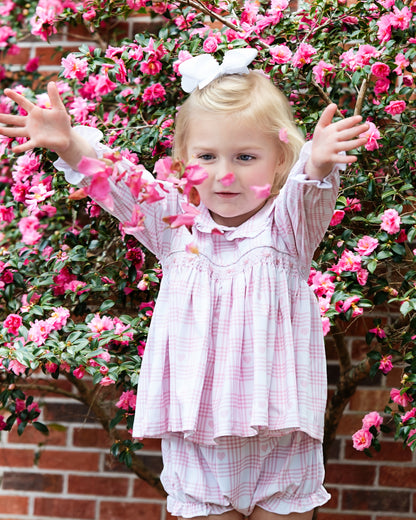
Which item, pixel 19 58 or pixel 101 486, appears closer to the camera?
pixel 101 486

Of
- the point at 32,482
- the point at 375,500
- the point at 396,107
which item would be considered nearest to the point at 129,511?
the point at 32,482

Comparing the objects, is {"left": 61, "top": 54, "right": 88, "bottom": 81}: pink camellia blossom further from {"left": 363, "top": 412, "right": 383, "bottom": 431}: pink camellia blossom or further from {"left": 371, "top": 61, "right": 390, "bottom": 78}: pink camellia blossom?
{"left": 363, "top": 412, "right": 383, "bottom": 431}: pink camellia blossom

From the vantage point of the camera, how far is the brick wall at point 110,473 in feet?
7.57

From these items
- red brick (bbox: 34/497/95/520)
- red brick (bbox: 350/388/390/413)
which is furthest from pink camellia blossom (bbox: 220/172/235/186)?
red brick (bbox: 34/497/95/520)

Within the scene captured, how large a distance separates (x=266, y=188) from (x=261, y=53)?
74cm

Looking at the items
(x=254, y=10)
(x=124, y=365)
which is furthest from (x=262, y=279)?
(x=254, y=10)

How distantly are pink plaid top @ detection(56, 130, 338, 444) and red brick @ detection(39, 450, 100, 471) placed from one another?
105 centimetres

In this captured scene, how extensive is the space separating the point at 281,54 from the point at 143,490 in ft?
4.55

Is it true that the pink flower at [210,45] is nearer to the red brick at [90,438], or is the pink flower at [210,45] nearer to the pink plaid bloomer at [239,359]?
the pink plaid bloomer at [239,359]

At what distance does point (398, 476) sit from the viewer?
230 centimetres

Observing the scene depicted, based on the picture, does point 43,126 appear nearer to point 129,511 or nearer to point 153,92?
point 153,92

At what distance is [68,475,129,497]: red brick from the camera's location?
2.43m

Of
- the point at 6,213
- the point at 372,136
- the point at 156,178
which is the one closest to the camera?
the point at 156,178

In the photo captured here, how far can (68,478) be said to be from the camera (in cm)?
246
